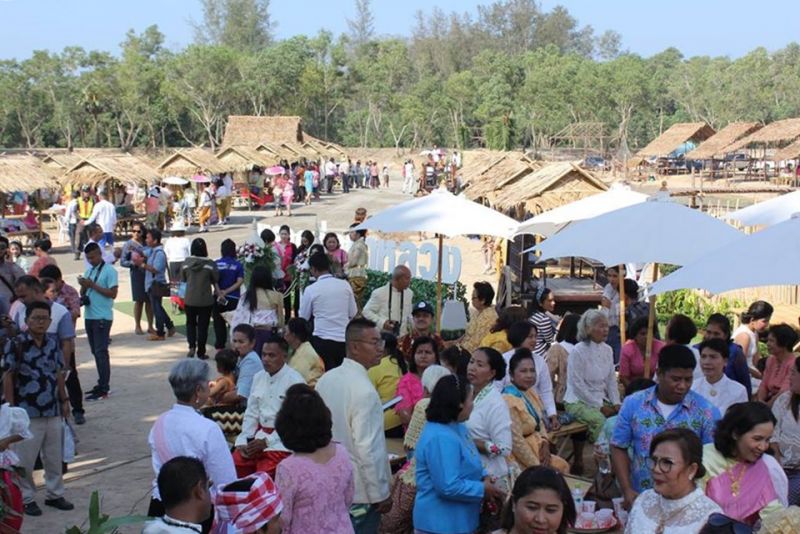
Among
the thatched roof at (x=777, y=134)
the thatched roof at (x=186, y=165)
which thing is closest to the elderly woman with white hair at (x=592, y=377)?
the thatched roof at (x=186, y=165)

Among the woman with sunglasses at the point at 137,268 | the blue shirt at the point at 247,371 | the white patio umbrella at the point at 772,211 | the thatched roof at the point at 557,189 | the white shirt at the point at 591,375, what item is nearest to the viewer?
the blue shirt at the point at 247,371

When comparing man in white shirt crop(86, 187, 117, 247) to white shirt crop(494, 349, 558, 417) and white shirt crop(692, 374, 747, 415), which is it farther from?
white shirt crop(692, 374, 747, 415)

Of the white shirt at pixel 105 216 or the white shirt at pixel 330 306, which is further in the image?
the white shirt at pixel 105 216

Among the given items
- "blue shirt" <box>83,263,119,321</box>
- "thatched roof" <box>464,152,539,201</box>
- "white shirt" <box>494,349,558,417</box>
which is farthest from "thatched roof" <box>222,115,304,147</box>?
"white shirt" <box>494,349,558,417</box>

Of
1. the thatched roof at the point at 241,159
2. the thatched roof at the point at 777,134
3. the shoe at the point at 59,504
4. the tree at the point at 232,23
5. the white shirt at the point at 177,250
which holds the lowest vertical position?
the shoe at the point at 59,504

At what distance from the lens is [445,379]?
4.70 metres

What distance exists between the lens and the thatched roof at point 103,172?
27672 mm

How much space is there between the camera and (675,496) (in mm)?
3869

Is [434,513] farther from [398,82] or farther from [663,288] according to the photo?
[398,82]

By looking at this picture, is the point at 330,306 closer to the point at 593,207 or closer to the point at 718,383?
the point at 593,207

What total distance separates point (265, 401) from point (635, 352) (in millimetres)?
3239

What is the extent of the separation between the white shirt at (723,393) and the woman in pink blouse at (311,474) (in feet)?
8.90

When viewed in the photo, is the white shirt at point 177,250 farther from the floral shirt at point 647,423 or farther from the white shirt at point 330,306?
the floral shirt at point 647,423

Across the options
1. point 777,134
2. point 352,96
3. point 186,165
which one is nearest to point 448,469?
point 186,165
